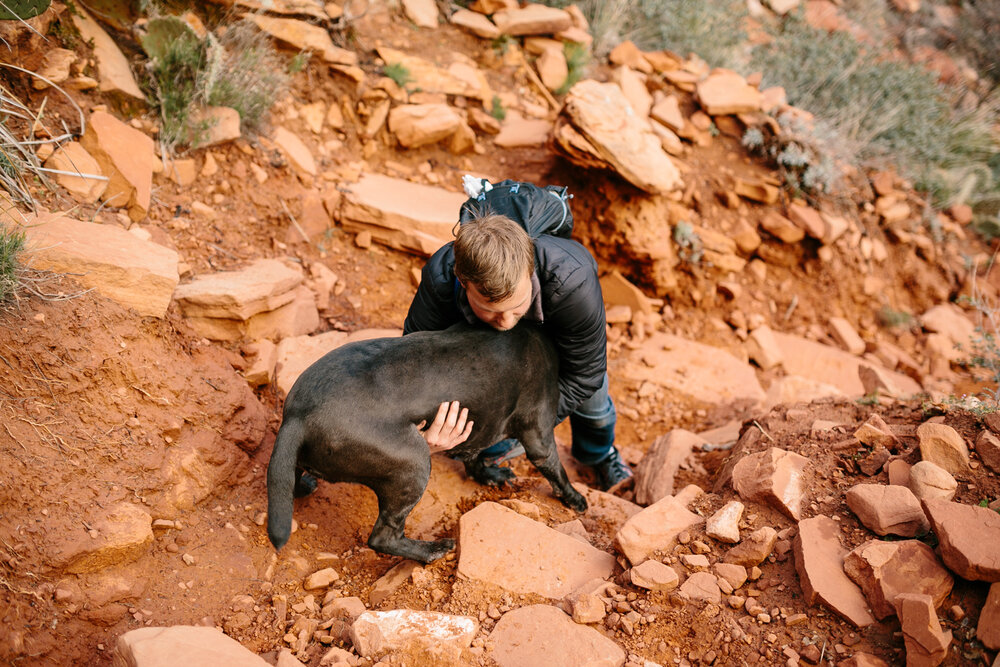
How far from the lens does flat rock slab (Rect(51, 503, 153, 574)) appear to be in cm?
226

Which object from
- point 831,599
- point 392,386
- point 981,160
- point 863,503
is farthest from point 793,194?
point 392,386

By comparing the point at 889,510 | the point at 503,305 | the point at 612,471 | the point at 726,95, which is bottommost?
the point at 612,471

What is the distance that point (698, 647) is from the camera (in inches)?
87.2

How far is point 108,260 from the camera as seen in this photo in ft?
9.02

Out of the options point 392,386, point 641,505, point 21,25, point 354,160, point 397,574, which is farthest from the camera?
point 354,160

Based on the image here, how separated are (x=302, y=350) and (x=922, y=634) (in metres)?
3.05

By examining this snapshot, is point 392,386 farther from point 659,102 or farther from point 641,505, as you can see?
point 659,102

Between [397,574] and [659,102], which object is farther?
[659,102]

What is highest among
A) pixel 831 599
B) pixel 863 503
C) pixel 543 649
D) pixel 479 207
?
pixel 479 207

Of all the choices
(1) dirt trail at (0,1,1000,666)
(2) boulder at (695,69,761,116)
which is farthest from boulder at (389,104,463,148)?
(2) boulder at (695,69,761,116)

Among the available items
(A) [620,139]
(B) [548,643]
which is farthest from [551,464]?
(A) [620,139]

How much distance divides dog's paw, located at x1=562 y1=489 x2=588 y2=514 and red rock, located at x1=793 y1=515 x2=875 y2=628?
1.12 metres

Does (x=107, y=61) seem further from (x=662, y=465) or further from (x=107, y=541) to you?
(x=662, y=465)

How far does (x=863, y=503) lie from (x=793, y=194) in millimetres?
4039
